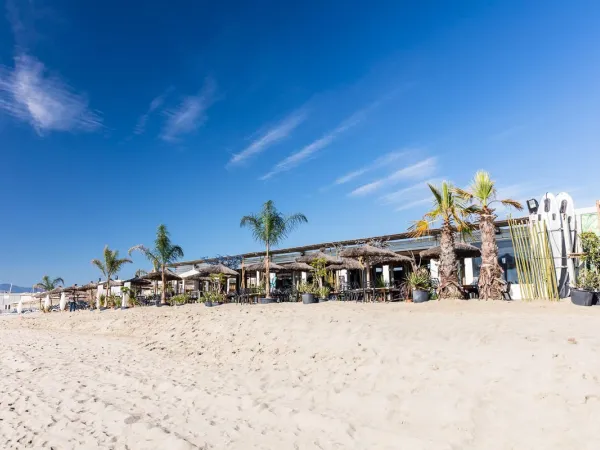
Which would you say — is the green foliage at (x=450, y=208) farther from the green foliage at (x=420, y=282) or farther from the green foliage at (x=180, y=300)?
the green foliage at (x=180, y=300)

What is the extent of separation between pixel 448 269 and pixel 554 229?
3.38 m

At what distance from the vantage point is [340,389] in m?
5.39

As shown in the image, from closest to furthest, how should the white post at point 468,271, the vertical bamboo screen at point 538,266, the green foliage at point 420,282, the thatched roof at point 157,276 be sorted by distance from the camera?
the vertical bamboo screen at point 538,266 < the green foliage at point 420,282 < the white post at point 468,271 < the thatched roof at point 157,276

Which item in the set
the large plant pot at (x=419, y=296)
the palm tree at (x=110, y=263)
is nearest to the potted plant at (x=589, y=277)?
the large plant pot at (x=419, y=296)

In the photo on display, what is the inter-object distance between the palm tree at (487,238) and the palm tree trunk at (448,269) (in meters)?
0.77

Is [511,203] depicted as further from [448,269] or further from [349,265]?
[349,265]

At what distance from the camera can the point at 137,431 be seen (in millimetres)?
4355

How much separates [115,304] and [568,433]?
1008 inches

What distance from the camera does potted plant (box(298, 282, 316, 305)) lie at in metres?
14.4

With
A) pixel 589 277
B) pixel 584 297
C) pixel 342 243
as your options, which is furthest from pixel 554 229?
pixel 342 243

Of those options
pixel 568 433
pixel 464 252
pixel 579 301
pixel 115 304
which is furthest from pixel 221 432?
pixel 115 304

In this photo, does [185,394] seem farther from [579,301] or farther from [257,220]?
[257,220]

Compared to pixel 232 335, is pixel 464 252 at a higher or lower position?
higher

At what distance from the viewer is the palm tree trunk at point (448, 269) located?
40.1 ft
